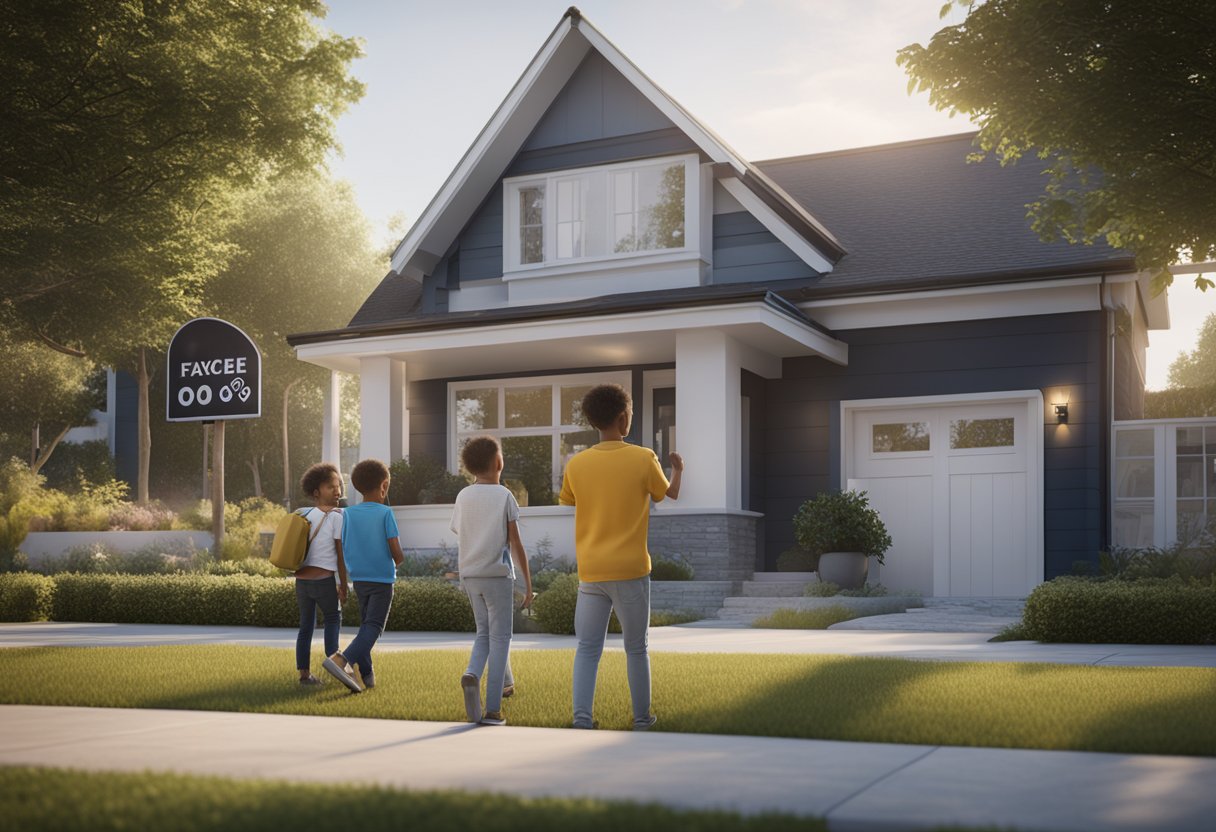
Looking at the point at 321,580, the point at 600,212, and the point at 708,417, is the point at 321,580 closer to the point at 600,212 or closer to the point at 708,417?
the point at 708,417

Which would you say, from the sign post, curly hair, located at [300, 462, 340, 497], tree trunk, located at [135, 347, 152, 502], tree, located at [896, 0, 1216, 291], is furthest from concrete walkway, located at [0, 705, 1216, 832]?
tree trunk, located at [135, 347, 152, 502]

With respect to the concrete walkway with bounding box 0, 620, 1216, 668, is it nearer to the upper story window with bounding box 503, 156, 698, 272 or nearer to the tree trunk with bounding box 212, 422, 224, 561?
the tree trunk with bounding box 212, 422, 224, 561

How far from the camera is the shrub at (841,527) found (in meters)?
16.9

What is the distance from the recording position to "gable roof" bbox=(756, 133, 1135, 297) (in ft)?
57.8

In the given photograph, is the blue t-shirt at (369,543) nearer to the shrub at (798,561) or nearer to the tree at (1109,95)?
the tree at (1109,95)

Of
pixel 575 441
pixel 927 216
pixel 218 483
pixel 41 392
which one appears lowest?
pixel 218 483

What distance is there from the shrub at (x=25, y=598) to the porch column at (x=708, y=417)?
836 centimetres

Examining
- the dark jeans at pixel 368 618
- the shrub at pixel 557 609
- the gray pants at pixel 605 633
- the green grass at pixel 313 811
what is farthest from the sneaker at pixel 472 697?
the shrub at pixel 557 609

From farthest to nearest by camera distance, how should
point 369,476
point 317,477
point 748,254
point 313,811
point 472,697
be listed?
1. point 748,254
2. point 317,477
3. point 369,476
4. point 472,697
5. point 313,811

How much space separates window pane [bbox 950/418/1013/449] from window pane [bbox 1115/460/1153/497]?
4.88ft

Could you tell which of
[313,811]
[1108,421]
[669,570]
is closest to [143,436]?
[669,570]

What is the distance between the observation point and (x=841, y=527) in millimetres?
16875

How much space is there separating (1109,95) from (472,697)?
22.9 ft

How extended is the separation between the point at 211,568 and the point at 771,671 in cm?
1100
